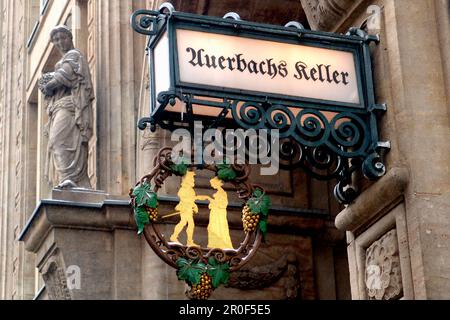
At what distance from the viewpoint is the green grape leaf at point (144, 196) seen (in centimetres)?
866

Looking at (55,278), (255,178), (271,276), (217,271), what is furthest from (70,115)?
(217,271)

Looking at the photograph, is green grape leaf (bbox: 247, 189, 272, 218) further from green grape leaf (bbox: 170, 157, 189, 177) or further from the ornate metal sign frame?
green grape leaf (bbox: 170, 157, 189, 177)

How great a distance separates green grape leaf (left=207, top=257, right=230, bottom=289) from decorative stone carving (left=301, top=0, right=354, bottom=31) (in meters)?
2.03

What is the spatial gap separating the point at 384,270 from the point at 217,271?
3.61ft

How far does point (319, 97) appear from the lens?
892cm

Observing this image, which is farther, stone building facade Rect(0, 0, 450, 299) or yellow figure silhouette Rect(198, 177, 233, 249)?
yellow figure silhouette Rect(198, 177, 233, 249)

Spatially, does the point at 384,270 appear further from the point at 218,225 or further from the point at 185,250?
the point at 185,250

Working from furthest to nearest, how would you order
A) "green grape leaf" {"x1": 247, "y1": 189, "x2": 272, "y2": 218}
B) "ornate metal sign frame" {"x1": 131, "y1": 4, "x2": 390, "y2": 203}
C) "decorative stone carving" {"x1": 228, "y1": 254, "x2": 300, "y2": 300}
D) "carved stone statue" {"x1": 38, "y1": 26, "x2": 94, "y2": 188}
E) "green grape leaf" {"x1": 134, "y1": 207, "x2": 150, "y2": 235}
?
"carved stone statue" {"x1": 38, "y1": 26, "x2": 94, "y2": 188}
"decorative stone carving" {"x1": 228, "y1": 254, "x2": 300, "y2": 300}
"green grape leaf" {"x1": 247, "y1": 189, "x2": 272, "y2": 218}
"ornate metal sign frame" {"x1": 131, "y1": 4, "x2": 390, "y2": 203}
"green grape leaf" {"x1": 134, "y1": 207, "x2": 150, "y2": 235}

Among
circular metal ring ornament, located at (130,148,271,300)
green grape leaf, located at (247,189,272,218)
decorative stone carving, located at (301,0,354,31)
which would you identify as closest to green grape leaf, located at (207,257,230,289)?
circular metal ring ornament, located at (130,148,271,300)

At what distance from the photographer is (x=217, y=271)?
852 cm

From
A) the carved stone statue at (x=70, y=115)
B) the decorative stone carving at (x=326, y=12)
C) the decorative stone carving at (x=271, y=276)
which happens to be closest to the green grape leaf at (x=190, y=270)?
the decorative stone carving at (x=326, y=12)

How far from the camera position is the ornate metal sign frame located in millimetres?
8680

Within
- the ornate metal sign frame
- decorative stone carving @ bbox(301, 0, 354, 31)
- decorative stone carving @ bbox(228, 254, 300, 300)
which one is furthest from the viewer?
decorative stone carving @ bbox(228, 254, 300, 300)
